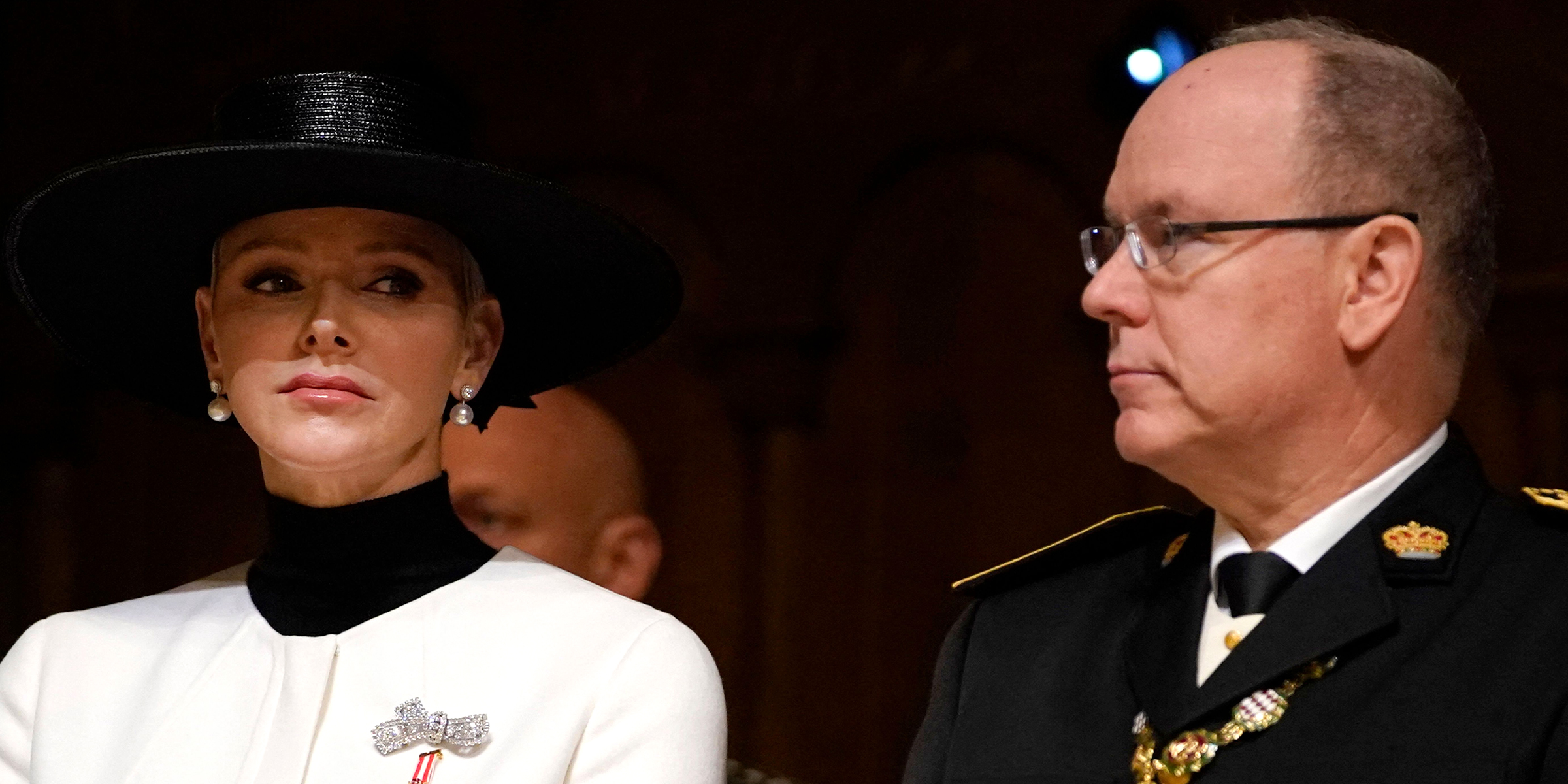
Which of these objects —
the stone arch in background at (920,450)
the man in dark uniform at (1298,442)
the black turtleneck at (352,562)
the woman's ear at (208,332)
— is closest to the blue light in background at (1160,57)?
the stone arch in background at (920,450)

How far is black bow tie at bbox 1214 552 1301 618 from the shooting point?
70.8 inches

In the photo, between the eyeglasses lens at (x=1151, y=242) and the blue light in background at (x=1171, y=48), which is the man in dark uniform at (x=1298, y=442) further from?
the blue light in background at (x=1171, y=48)

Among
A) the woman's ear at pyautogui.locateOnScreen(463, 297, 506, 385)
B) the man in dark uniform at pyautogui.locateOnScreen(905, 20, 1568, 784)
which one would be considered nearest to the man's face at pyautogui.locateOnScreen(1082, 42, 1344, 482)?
the man in dark uniform at pyautogui.locateOnScreen(905, 20, 1568, 784)

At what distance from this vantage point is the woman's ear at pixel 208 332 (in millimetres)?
2061

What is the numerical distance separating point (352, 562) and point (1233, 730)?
987 millimetres

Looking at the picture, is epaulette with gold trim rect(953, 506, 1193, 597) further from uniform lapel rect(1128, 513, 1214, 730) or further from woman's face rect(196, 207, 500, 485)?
woman's face rect(196, 207, 500, 485)

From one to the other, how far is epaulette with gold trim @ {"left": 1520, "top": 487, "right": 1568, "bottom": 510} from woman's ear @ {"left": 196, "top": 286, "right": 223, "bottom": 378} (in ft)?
4.80

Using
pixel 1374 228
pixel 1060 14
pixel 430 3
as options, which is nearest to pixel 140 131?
pixel 430 3

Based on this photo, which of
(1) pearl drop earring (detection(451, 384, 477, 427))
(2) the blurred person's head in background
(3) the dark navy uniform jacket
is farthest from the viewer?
(2) the blurred person's head in background

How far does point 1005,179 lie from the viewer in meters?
3.07

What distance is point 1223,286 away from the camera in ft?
5.87

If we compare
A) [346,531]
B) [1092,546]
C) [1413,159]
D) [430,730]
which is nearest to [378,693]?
[430,730]

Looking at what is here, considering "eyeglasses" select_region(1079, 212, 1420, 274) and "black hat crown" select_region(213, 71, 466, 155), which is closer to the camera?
"eyeglasses" select_region(1079, 212, 1420, 274)

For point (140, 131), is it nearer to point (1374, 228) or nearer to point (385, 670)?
point (385, 670)
